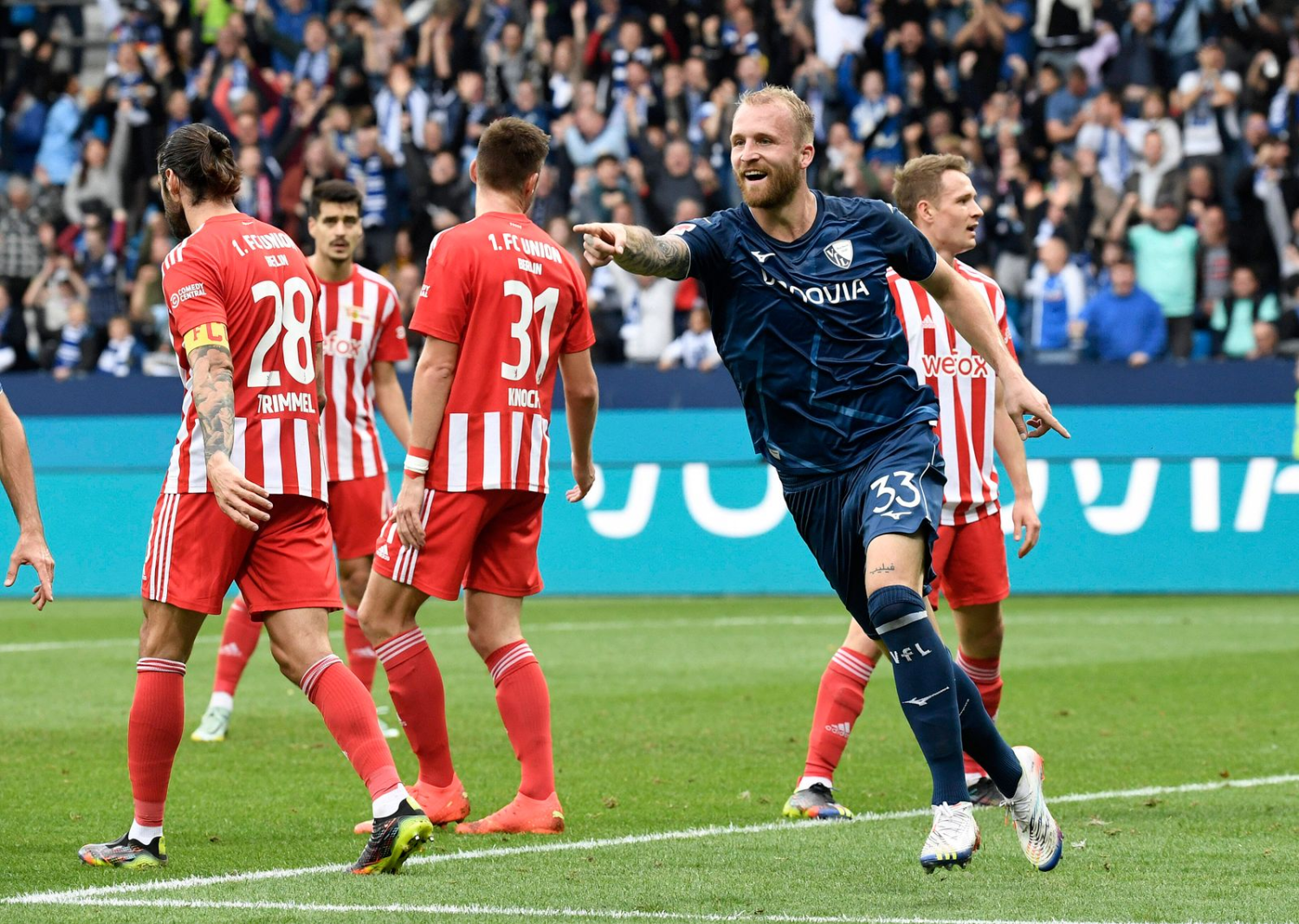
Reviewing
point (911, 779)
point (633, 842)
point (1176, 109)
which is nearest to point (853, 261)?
point (633, 842)

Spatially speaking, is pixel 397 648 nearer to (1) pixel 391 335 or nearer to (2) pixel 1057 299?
(1) pixel 391 335

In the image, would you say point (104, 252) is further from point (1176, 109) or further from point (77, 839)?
point (77, 839)

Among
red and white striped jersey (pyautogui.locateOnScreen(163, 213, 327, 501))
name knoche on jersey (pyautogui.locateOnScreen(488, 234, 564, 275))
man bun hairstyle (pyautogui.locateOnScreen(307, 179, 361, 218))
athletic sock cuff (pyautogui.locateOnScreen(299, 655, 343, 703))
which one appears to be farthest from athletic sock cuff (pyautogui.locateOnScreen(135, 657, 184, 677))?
Answer: man bun hairstyle (pyautogui.locateOnScreen(307, 179, 361, 218))

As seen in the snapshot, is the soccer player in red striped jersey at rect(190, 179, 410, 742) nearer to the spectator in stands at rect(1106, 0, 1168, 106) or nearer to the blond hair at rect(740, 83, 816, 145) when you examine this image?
the blond hair at rect(740, 83, 816, 145)

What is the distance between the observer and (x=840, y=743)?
703 cm

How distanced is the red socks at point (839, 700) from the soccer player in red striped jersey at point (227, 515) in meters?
1.87

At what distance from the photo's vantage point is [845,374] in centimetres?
565

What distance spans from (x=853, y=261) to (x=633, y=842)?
6.45ft

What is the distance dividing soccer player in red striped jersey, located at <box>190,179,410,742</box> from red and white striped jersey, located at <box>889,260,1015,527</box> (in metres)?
2.50

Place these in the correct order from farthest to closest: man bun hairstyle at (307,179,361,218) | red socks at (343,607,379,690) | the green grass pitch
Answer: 1. red socks at (343,607,379,690)
2. man bun hairstyle at (307,179,361,218)
3. the green grass pitch

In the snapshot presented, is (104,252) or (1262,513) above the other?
(104,252)

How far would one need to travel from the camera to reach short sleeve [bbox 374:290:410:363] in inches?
350

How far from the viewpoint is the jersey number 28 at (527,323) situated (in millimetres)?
6531

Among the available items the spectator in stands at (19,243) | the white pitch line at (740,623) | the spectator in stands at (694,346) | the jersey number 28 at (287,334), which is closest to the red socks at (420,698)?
the jersey number 28 at (287,334)
